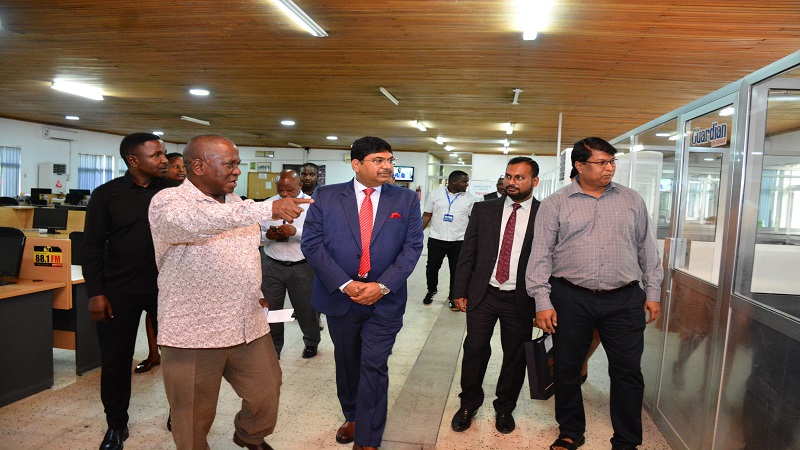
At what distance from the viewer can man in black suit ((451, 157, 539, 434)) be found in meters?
3.01

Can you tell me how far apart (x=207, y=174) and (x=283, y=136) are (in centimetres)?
1431

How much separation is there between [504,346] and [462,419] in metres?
0.51

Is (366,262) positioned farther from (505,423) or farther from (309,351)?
(309,351)

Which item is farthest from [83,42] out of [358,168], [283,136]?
[283,136]

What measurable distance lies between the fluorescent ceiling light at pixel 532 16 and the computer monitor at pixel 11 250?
13.9ft

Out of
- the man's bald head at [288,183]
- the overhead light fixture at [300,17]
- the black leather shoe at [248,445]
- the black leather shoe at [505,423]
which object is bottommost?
the black leather shoe at [505,423]

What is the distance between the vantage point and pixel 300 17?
4652 millimetres

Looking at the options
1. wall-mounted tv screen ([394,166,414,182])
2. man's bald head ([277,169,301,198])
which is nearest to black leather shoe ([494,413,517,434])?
man's bald head ([277,169,301,198])

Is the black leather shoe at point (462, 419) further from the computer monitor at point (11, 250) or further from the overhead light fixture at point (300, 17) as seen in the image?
the overhead light fixture at point (300, 17)

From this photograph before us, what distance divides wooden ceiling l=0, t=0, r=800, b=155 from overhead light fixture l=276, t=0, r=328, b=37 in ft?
0.24

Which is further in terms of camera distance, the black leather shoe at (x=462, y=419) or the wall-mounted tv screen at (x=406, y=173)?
the wall-mounted tv screen at (x=406, y=173)

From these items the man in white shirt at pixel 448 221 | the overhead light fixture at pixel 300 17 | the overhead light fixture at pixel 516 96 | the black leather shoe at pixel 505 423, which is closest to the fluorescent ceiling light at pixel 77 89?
the overhead light fixture at pixel 300 17

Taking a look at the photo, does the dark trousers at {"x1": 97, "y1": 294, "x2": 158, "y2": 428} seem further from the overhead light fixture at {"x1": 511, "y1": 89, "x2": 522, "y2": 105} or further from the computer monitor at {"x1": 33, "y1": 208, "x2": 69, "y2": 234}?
the overhead light fixture at {"x1": 511, "y1": 89, "x2": 522, "y2": 105}

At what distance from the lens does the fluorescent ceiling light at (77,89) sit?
8.62 meters
